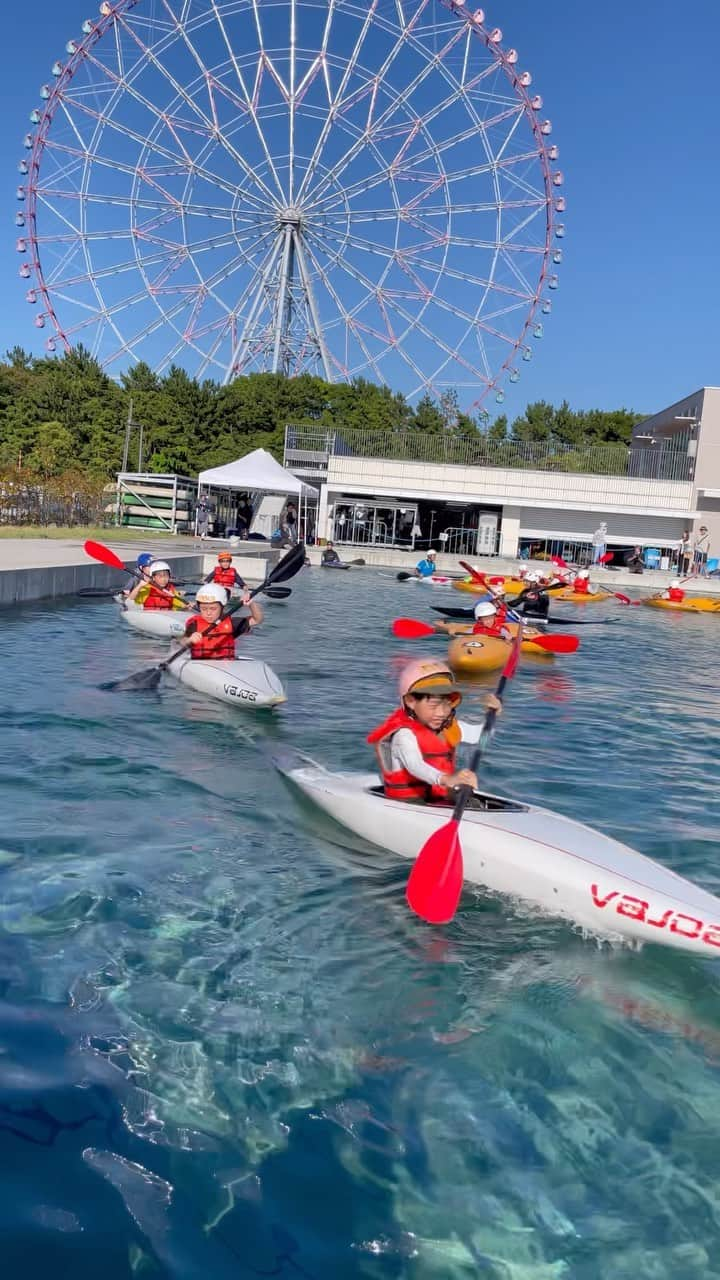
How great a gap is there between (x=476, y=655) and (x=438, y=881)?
7.92 meters

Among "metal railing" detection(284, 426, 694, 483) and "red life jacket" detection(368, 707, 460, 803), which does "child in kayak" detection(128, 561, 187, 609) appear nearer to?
"red life jacket" detection(368, 707, 460, 803)

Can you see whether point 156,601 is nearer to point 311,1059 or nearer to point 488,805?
point 488,805

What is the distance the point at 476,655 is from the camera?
12.3m

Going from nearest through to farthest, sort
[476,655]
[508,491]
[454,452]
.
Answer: [476,655], [508,491], [454,452]

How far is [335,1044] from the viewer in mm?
3742

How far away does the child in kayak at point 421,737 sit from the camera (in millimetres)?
5602

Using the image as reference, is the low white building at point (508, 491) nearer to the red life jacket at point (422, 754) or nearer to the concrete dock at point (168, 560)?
the concrete dock at point (168, 560)

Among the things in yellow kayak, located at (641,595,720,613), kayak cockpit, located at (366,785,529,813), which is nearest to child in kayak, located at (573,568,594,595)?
yellow kayak, located at (641,595,720,613)

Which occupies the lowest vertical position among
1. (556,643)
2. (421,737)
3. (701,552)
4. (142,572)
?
(556,643)

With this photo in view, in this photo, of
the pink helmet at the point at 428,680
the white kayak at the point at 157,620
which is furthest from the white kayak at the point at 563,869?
the white kayak at the point at 157,620

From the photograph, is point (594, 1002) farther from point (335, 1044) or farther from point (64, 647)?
point (64, 647)

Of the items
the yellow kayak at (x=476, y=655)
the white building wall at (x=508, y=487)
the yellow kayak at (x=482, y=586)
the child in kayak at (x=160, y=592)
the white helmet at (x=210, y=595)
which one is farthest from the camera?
the white building wall at (x=508, y=487)

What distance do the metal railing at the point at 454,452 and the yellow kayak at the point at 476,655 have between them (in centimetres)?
2825

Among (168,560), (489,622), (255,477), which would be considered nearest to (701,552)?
(255,477)
